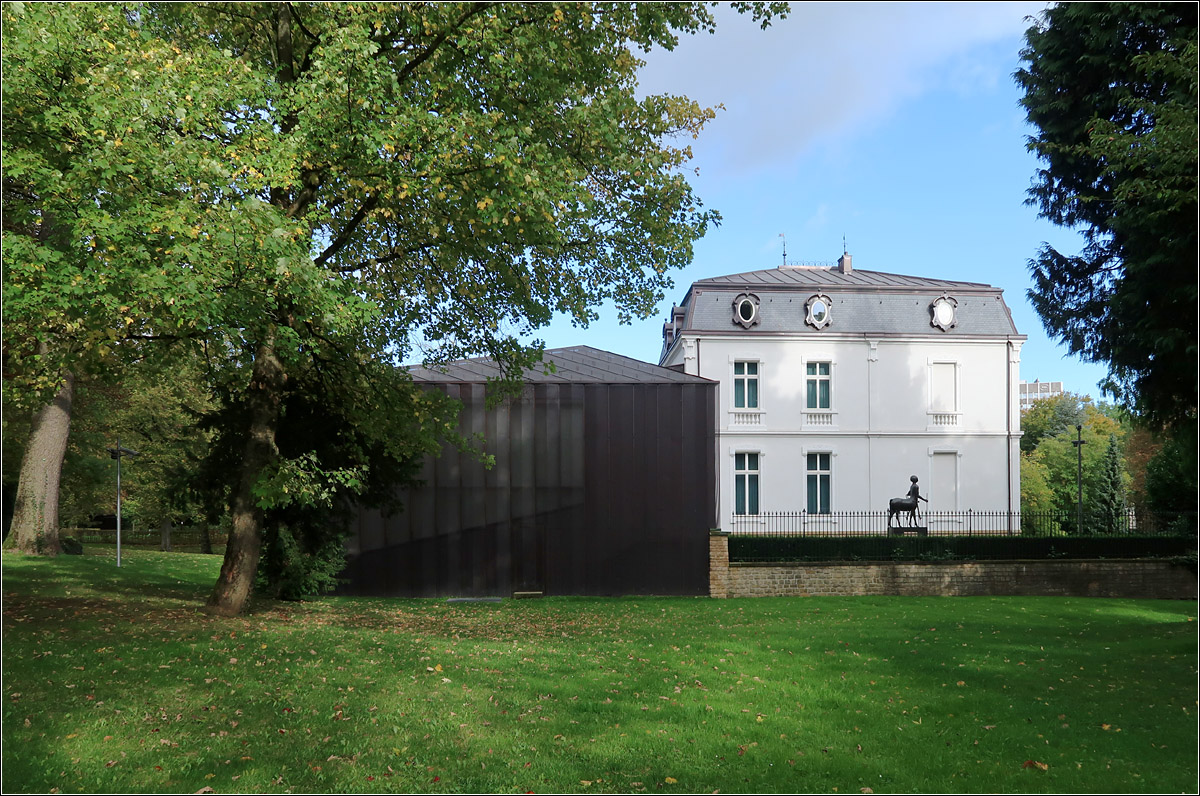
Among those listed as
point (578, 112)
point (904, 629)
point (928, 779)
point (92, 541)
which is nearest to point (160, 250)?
point (578, 112)

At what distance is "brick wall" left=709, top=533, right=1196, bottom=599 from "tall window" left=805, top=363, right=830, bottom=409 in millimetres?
11661

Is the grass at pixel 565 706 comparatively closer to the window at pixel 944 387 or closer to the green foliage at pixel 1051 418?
the window at pixel 944 387

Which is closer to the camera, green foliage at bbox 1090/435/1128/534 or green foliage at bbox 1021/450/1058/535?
green foliage at bbox 1090/435/1128/534

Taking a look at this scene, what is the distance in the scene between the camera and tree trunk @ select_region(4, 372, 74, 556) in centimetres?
1878

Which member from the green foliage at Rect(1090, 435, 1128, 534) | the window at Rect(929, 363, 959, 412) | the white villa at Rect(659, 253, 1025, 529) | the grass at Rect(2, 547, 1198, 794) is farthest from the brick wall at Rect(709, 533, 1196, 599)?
the green foliage at Rect(1090, 435, 1128, 534)

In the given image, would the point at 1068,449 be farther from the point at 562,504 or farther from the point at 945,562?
the point at 562,504

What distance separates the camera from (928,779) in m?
6.17

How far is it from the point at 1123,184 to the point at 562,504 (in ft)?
40.9

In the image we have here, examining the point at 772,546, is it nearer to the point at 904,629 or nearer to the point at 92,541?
the point at 904,629

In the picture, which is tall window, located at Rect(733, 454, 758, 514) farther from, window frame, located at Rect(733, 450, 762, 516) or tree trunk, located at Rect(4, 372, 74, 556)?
tree trunk, located at Rect(4, 372, 74, 556)

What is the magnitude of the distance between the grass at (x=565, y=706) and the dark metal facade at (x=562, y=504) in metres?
5.24

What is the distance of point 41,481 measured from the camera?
61.7ft

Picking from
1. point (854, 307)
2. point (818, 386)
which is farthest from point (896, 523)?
point (854, 307)

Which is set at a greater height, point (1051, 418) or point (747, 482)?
point (1051, 418)
